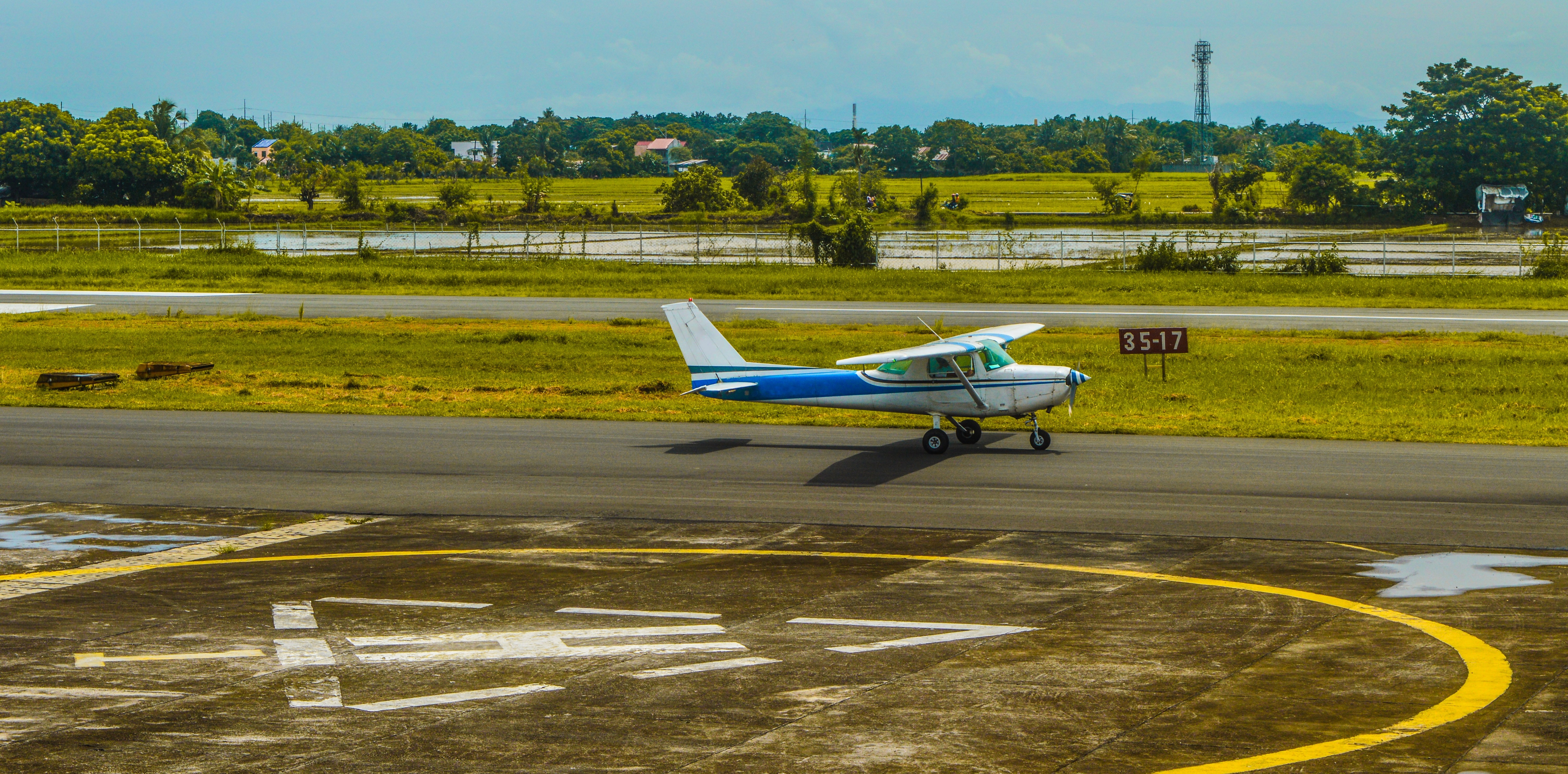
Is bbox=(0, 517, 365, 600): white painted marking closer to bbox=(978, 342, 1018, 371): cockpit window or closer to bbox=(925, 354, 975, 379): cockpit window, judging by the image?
bbox=(925, 354, 975, 379): cockpit window

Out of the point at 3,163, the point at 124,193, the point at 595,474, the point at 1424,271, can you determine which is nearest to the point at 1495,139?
the point at 1424,271

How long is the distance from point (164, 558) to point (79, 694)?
232 inches

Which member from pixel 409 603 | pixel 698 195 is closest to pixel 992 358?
pixel 409 603

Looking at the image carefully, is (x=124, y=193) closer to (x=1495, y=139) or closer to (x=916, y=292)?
(x=916, y=292)

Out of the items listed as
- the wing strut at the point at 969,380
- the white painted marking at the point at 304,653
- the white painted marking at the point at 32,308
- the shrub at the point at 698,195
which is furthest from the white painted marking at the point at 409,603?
the shrub at the point at 698,195

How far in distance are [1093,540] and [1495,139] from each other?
329 feet

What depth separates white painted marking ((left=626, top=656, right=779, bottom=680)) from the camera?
11.5 meters

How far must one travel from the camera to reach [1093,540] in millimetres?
17156

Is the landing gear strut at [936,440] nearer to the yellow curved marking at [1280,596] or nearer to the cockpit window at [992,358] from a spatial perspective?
the cockpit window at [992,358]

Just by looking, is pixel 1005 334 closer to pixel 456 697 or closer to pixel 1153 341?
pixel 1153 341

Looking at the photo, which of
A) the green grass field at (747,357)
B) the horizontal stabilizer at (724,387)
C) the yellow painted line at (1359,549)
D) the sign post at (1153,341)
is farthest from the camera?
the sign post at (1153,341)

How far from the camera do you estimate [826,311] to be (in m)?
51.8

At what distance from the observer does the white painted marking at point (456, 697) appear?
1060 cm

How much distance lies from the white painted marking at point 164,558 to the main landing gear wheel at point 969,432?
39.1 ft
